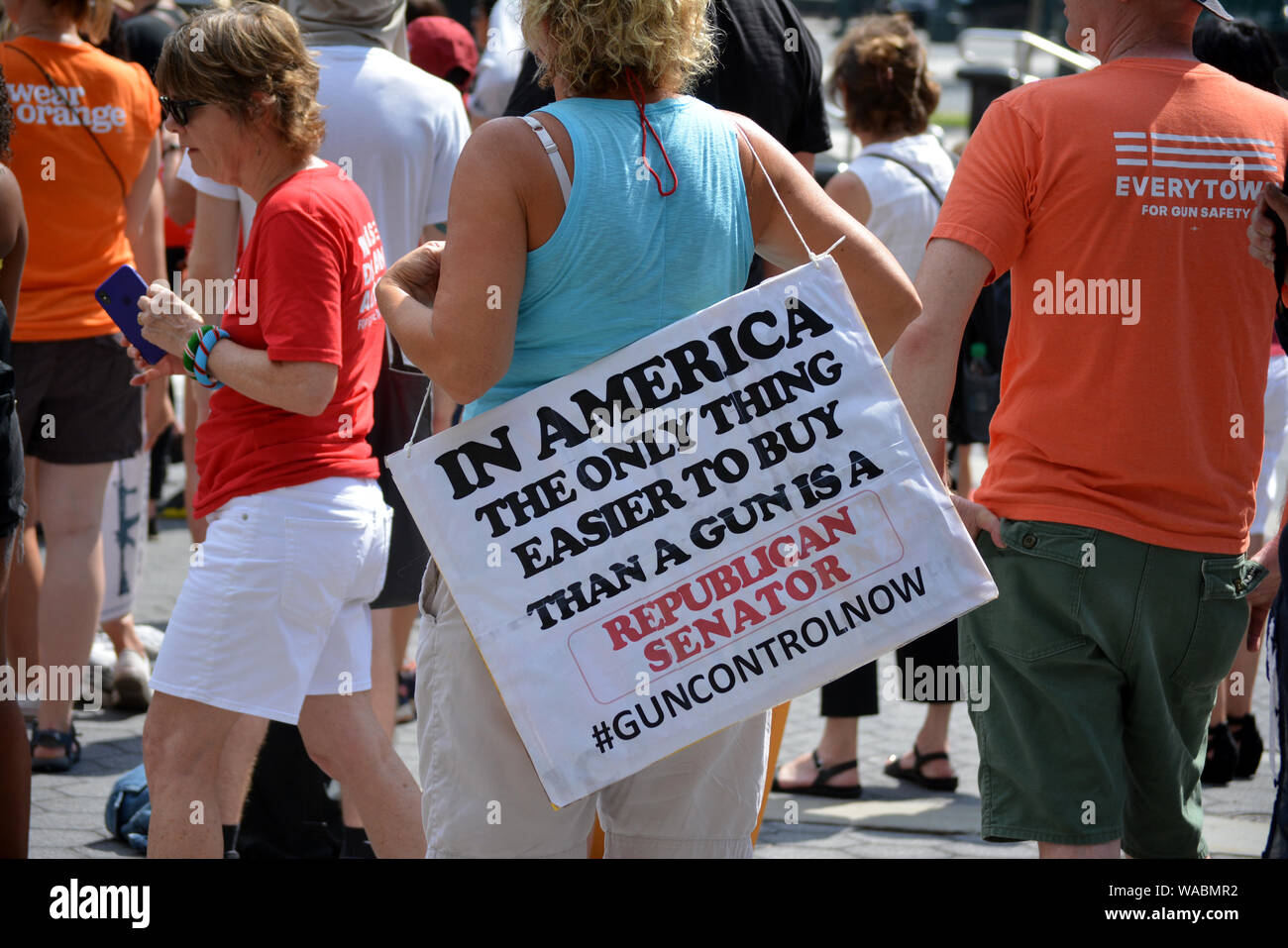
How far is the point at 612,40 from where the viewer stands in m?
2.56

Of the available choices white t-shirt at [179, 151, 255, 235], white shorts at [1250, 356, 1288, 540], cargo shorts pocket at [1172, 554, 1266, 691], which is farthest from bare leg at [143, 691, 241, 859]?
white shorts at [1250, 356, 1288, 540]

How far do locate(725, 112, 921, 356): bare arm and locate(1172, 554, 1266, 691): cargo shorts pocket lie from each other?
709 millimetres

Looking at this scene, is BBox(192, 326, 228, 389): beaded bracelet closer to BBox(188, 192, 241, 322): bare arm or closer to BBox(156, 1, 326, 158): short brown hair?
BBox(156, 1, 326, 158): short brown hair

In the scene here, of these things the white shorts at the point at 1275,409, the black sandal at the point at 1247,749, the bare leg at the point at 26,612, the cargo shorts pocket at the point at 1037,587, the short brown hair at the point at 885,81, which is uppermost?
the short brown hair at the point at 885,81

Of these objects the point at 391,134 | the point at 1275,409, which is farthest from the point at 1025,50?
the point at 391,134

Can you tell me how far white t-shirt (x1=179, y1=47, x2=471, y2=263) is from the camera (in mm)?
4340

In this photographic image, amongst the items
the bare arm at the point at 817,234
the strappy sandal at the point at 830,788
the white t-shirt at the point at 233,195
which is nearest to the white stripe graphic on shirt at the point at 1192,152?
the bare arm at the point at 817,234

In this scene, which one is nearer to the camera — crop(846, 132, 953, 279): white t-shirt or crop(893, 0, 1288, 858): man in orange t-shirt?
crop(893, 0, 1288, 858): man in orange t-shirt

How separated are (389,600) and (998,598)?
6.12ft

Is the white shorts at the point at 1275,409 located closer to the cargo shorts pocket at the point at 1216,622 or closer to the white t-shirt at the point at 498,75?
the cargo shorts pocket at the point at 1216,622

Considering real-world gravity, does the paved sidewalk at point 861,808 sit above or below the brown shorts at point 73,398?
below

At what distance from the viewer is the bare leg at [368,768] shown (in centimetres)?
361
